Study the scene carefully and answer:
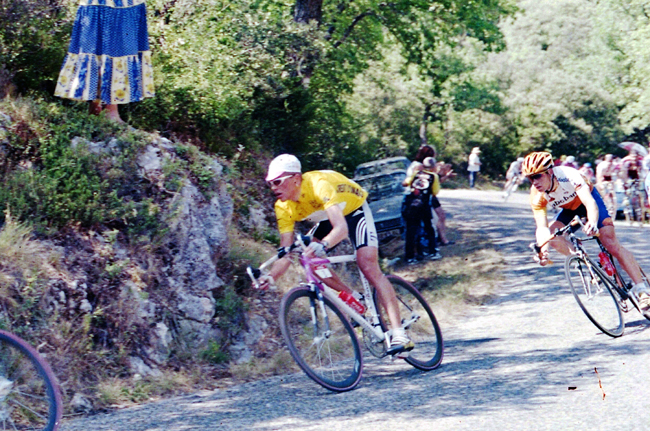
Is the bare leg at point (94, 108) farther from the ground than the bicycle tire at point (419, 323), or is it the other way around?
the bare leg at point (94, 108)

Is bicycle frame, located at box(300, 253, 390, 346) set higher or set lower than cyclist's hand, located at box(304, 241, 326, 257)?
lower

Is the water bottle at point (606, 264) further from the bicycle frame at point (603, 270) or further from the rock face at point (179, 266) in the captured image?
the rock face at point (179, 266)

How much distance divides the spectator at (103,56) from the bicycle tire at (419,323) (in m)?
3.79

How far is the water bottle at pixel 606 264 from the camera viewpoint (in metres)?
8.62

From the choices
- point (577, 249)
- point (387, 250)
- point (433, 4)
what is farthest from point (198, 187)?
point (433, 4)

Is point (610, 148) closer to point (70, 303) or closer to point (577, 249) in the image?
point (577, 249)

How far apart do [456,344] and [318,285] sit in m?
2.57

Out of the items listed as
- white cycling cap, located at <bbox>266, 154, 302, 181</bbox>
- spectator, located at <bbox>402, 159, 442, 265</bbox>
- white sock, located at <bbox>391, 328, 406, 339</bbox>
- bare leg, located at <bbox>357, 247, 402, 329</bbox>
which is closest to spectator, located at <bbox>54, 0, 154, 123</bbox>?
white cycling cap, located at <bbox>266, 154, 302, 181</bbox>

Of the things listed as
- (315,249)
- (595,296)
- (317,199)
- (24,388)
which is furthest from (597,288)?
(24,388)

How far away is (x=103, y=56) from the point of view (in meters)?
9.10

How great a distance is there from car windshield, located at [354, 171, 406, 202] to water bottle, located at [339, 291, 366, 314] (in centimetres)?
1115

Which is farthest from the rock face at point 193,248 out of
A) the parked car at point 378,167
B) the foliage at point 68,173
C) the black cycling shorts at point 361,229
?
the parked car at point 378,167

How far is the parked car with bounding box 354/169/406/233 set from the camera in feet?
57.2

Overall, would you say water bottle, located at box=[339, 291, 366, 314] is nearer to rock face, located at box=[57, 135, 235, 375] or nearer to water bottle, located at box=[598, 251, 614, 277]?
rock face, located at box=[57, 135, 235, 375]
